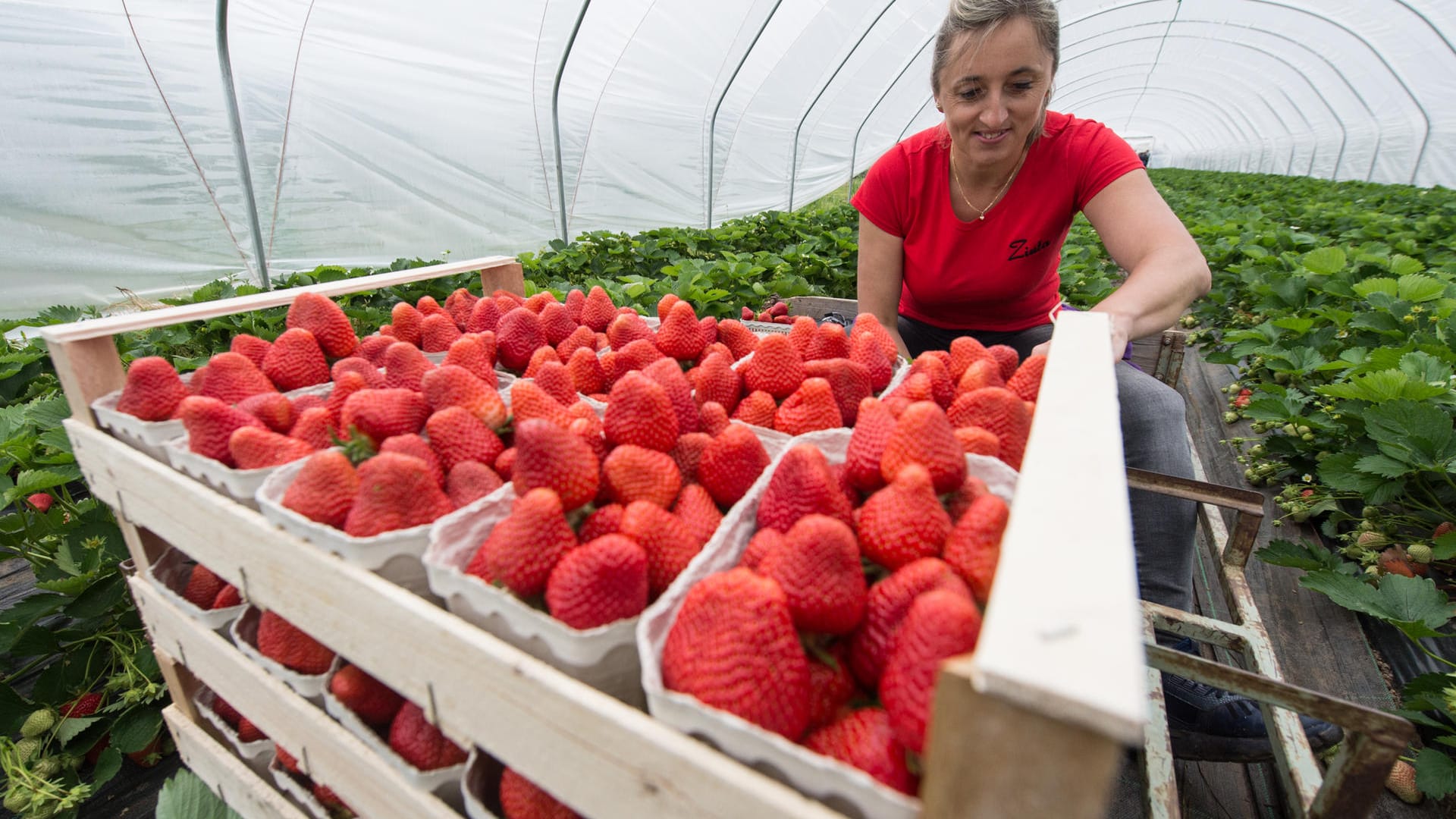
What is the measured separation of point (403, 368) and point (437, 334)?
337 mm

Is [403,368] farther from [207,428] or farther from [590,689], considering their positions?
[590,689]

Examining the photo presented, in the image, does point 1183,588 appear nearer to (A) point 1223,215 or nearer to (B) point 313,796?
(B) point 313,796

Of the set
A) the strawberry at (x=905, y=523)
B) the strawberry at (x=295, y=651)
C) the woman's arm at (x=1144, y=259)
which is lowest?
the strawberry at (x=295, y=651)

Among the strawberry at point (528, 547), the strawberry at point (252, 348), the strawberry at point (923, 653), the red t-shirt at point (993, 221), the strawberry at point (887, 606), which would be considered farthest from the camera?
the red t-shirt at point (993, 221)

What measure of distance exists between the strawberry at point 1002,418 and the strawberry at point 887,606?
393 millimetres

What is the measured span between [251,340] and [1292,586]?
10.4 ft

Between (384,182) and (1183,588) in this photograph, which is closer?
(1183,588)

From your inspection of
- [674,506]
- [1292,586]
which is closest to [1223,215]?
[1292,586]

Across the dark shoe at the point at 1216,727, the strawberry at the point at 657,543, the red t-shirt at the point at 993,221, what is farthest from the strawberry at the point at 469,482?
the red t-shirt at the point at 993,221

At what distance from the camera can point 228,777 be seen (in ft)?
4.65

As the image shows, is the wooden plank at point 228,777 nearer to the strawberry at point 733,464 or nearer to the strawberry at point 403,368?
the strawberry at point 403,368

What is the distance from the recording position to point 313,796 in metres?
1.30

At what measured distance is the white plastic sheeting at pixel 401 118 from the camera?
3.86m

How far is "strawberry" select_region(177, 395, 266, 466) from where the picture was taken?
46.1 inches
